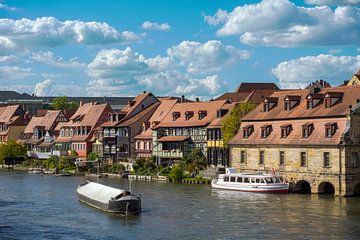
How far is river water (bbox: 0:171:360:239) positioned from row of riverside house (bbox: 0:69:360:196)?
3730mm

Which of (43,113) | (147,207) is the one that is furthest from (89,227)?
(43,113)

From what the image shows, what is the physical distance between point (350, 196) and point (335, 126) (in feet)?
21.4

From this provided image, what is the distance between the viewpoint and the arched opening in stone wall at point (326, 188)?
6388 centimetres

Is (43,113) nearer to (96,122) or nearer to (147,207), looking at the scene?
(96,122)

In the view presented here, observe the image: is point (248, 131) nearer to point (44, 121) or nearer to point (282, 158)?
point (282, 158)

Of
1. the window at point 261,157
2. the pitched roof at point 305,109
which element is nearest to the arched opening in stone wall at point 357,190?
the pitched roof at point 305,109

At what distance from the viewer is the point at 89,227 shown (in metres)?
46.6

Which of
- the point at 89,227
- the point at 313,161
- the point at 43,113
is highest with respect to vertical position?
the point at 43,113

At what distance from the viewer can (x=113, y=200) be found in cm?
5312

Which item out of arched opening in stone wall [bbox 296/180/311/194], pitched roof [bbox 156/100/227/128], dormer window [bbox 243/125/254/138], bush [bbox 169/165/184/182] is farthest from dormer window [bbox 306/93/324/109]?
pitched roof [bbox 156/100/227/128]

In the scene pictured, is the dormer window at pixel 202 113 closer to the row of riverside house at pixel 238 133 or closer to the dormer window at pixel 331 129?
the row of riverside house at pixel 238 133

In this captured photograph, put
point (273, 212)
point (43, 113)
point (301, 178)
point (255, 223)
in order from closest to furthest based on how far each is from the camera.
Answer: point (255, 223), point (273, 212), point (301, 178), point (43, 113)

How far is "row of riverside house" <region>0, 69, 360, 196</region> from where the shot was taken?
62.5 m

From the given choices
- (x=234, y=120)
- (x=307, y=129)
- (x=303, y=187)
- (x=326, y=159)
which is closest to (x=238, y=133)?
(x=234, y=120)
